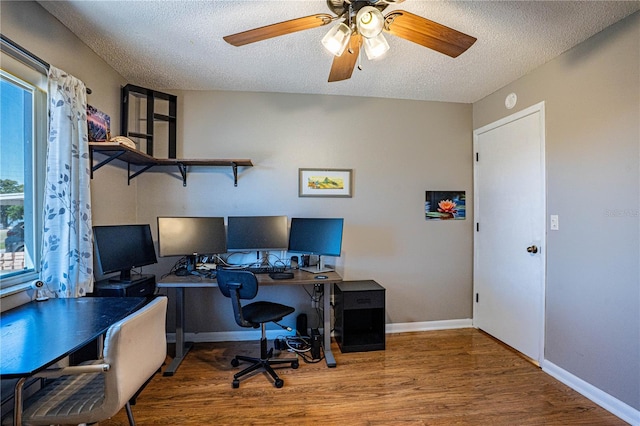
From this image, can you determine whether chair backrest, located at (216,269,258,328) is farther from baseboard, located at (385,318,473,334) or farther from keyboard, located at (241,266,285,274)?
baseboard, located at (385,318,473,334)

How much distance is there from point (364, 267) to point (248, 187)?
1.51 meters

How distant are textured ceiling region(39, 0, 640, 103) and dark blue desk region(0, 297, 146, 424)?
1.81 meters

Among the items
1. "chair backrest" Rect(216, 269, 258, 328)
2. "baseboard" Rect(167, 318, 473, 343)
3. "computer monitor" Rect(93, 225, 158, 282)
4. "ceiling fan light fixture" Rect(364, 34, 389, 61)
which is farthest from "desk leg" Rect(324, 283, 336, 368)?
"ceiling fan light fixture" Rect(364, 34, 389, 61)

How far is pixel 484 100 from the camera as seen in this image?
3014mm

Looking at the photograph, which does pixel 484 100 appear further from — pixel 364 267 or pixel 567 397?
pixel 567 397

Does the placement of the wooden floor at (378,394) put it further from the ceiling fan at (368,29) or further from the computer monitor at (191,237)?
the ceiling fan at (368,29)

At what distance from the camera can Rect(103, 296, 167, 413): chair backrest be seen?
1189 millimetres

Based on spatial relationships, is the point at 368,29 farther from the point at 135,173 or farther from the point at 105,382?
the point at 135,173

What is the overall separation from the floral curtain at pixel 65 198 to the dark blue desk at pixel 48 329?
0.50ft

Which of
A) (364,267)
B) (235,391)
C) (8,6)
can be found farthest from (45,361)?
(364,267)

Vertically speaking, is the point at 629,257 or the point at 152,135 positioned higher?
the point at 152,135

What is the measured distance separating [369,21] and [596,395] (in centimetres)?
282

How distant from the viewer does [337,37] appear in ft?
4.83

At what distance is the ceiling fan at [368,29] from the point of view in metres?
1.37
